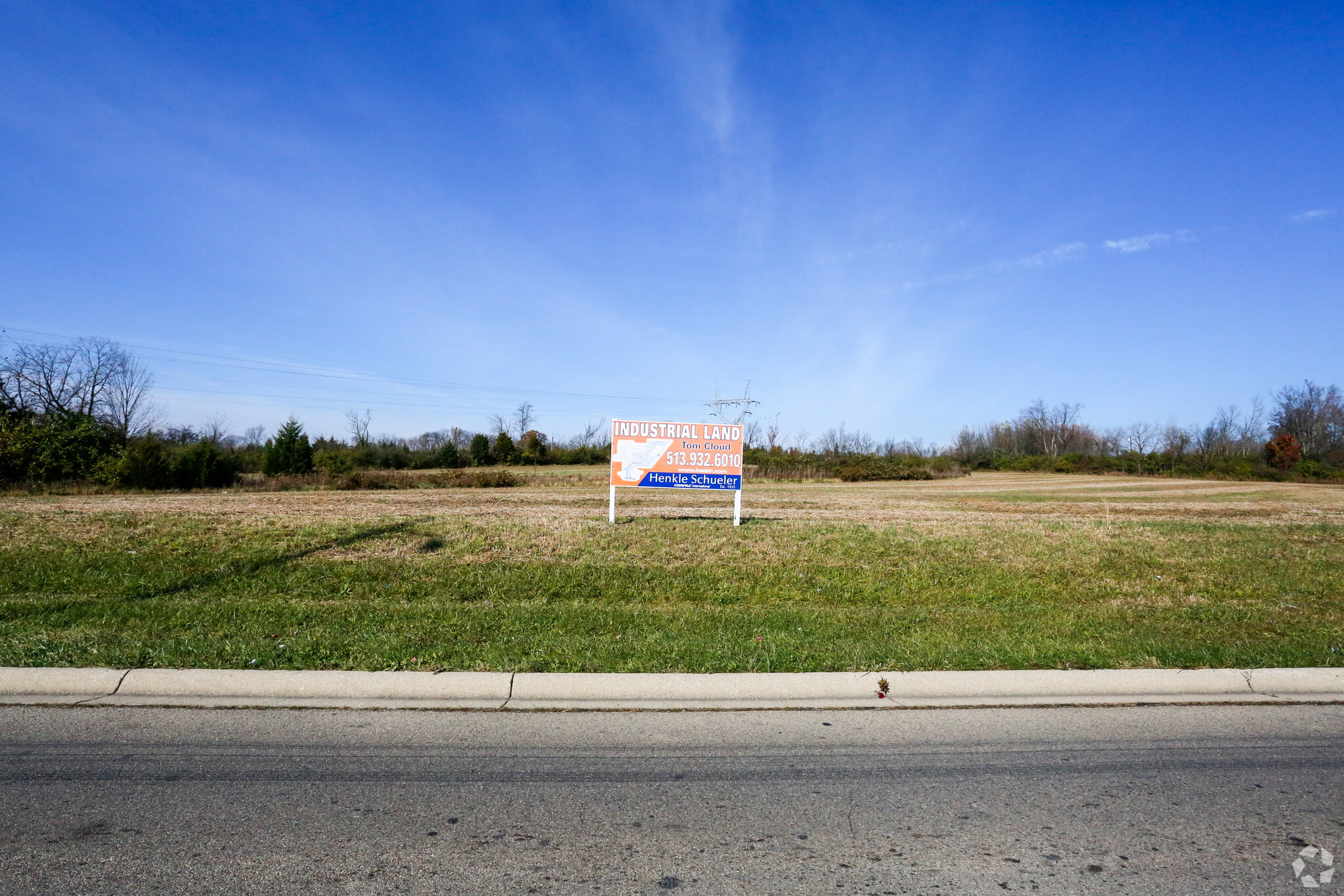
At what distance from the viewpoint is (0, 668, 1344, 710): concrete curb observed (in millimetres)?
5488

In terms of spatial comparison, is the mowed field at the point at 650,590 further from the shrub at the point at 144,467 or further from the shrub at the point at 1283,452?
the shrub at the point at 1283,452

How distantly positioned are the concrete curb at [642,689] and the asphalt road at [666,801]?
10.2 inches

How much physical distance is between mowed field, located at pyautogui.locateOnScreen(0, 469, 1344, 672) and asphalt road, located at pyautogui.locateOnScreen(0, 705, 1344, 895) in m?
1.27

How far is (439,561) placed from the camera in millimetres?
11016

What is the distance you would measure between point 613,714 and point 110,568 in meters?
8.98

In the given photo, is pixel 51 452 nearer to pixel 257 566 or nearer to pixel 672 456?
pixel 257 566

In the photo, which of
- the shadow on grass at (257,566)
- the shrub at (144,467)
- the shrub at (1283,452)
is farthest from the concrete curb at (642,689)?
the shrub at (1283,452)

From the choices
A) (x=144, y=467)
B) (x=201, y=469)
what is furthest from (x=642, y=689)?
(x=201, y=469)

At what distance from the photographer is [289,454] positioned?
1785 inches

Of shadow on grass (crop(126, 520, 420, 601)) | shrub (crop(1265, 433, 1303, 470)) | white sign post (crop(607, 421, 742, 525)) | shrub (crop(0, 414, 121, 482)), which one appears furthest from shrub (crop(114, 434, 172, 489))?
shrub (crop(1265, 433, 1303, 470))

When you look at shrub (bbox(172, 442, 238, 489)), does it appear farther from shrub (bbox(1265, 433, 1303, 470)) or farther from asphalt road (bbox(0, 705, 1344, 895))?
shrub (bbox(1265, 433, 1303, 470))

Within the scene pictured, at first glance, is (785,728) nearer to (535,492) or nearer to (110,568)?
(110,568)

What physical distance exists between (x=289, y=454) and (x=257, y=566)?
38.9 metres

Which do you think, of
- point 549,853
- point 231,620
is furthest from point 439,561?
point 549,853
